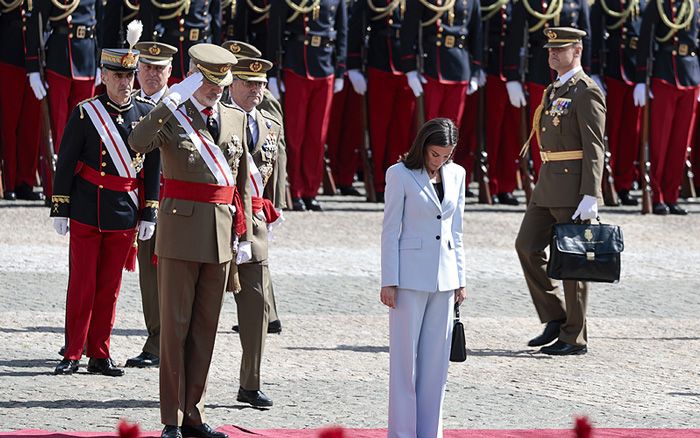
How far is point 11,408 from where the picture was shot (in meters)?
7.90

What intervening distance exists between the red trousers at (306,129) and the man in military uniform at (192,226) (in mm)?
7692

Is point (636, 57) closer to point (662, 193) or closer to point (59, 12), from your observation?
point (662, 193)

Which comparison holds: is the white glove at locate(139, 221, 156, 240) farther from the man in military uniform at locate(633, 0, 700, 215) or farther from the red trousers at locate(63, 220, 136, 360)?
the man in military uniform at locate(633, 0, 700, 215)

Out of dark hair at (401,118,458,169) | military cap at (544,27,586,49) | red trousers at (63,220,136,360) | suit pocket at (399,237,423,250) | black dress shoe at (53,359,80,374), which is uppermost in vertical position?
military cap at (544,27,586,49)

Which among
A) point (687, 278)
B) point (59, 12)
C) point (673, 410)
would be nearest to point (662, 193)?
point (687, 278)

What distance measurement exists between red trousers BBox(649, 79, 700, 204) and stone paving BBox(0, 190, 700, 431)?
1.71 meters

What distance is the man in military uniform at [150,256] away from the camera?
9102 millimetres

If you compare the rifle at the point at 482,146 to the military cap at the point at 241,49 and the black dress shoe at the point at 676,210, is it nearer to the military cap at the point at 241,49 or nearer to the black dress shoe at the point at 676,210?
the black dress shoe at the point at 676,210

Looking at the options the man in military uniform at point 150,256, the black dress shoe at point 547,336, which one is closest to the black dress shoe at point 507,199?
the black dress shoe at point 547,336

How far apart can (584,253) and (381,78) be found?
266 inches

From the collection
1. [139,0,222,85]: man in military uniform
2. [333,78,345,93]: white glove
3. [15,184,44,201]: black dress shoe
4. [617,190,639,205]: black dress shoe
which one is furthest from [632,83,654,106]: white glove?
[15,184,44,201]: black dress shoe

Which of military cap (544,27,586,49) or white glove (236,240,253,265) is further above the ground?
military cap (544,27,586,49)

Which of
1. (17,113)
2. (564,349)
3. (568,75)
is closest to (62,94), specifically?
(17,113)

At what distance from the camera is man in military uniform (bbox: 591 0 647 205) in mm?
16578
